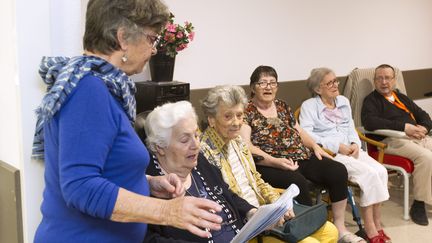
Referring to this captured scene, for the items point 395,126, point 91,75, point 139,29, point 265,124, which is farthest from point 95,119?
point 395,126

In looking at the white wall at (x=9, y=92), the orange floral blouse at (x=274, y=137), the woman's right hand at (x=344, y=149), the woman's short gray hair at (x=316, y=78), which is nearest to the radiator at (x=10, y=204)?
the white wall at (x=9, y=92)

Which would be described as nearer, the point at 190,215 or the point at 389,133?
the point at 190,215

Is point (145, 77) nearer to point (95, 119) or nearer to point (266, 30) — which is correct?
point (266, 30)

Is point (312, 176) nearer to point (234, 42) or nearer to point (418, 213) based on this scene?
point (418, 213)

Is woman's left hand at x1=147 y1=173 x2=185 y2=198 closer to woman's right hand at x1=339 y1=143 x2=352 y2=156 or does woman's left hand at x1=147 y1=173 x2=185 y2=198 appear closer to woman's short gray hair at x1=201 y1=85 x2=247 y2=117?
woman's short gray hair at x1=201 y1=85 x2=247 y2=117

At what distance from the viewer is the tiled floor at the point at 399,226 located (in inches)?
132

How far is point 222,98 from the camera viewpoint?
2754mm

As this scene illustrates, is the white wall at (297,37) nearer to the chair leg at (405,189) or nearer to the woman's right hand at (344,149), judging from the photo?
the woman's right hand at (344,149)

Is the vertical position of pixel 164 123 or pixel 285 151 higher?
pixel 164 123

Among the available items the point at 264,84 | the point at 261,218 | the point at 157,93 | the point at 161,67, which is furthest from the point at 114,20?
the point at 264,84

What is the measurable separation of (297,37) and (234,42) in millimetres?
712

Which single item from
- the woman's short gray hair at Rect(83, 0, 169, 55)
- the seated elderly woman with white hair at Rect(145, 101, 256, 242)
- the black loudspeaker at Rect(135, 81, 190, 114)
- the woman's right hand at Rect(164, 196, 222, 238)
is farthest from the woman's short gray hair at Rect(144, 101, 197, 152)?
the black loudspeaker at Rect(135, 81, 190, 114)

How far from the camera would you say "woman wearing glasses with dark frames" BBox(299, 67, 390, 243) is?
3279mm

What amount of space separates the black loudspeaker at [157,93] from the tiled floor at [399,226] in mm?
1672
